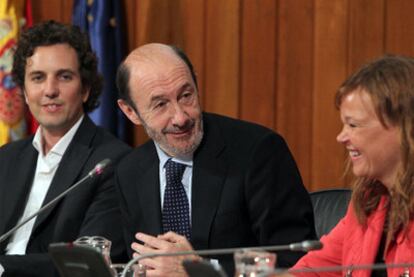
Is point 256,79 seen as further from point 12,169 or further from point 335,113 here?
point 12,169

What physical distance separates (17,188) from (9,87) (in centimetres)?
91

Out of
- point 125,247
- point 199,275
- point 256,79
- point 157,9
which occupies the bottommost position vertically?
point 125,247

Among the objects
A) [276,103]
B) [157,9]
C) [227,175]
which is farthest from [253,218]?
[157,9]

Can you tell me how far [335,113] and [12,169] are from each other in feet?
→ 4.97

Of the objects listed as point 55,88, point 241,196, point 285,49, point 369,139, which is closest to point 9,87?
point 55,88

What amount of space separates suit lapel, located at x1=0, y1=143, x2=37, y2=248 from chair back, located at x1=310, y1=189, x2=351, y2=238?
117 centimetres

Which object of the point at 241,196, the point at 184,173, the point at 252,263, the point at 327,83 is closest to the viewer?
the point at 252,263

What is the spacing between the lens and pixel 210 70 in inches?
203

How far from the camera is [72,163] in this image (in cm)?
417

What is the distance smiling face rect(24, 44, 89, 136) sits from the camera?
4.35 metres

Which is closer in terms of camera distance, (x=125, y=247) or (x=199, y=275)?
(x=199, y=275)

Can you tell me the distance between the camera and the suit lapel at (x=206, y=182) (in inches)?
141

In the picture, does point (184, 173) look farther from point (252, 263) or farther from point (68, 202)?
point (252, 263)

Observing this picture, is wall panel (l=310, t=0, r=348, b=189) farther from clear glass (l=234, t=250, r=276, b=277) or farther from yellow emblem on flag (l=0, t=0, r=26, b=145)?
clear glass (l=234, t=250, r=276, b=277)
